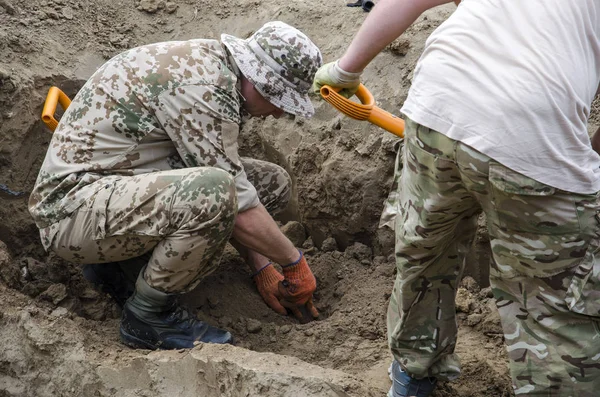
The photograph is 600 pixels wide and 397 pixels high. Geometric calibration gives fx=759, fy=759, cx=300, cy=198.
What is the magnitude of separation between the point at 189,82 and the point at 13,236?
1476 millimetres

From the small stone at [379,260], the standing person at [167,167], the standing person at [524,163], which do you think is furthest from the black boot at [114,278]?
the standing person at [524,163]

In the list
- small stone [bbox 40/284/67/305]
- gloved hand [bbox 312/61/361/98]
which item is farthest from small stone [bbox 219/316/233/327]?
gloved hand [bbox 312/61/361/98]

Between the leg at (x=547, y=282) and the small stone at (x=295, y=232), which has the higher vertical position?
the leg at (x=547, y=282)

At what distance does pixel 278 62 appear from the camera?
3355 mm

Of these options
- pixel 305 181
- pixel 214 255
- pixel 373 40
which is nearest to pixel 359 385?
pixel 214 255

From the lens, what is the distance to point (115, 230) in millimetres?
3277

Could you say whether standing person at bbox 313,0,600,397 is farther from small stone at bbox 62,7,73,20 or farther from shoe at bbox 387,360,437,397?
small stone at bbox 62,7,73,20

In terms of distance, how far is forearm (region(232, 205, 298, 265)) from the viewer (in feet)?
11.2

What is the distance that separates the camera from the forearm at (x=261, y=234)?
11.2 feet

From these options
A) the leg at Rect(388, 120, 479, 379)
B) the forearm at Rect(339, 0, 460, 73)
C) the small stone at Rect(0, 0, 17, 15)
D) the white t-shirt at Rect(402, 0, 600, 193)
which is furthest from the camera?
the small stone at Rect(0, 0, 17, 15)

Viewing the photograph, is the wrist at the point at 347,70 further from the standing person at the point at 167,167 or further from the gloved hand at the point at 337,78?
the standing person at the point at 167,167

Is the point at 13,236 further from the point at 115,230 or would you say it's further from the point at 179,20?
the point at 179,20

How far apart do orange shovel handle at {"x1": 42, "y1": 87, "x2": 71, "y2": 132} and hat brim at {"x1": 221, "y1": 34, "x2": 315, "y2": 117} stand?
3.14ft

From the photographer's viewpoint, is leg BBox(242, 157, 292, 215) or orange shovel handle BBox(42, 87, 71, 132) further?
leg BBox(242, 157, 292, 215)
